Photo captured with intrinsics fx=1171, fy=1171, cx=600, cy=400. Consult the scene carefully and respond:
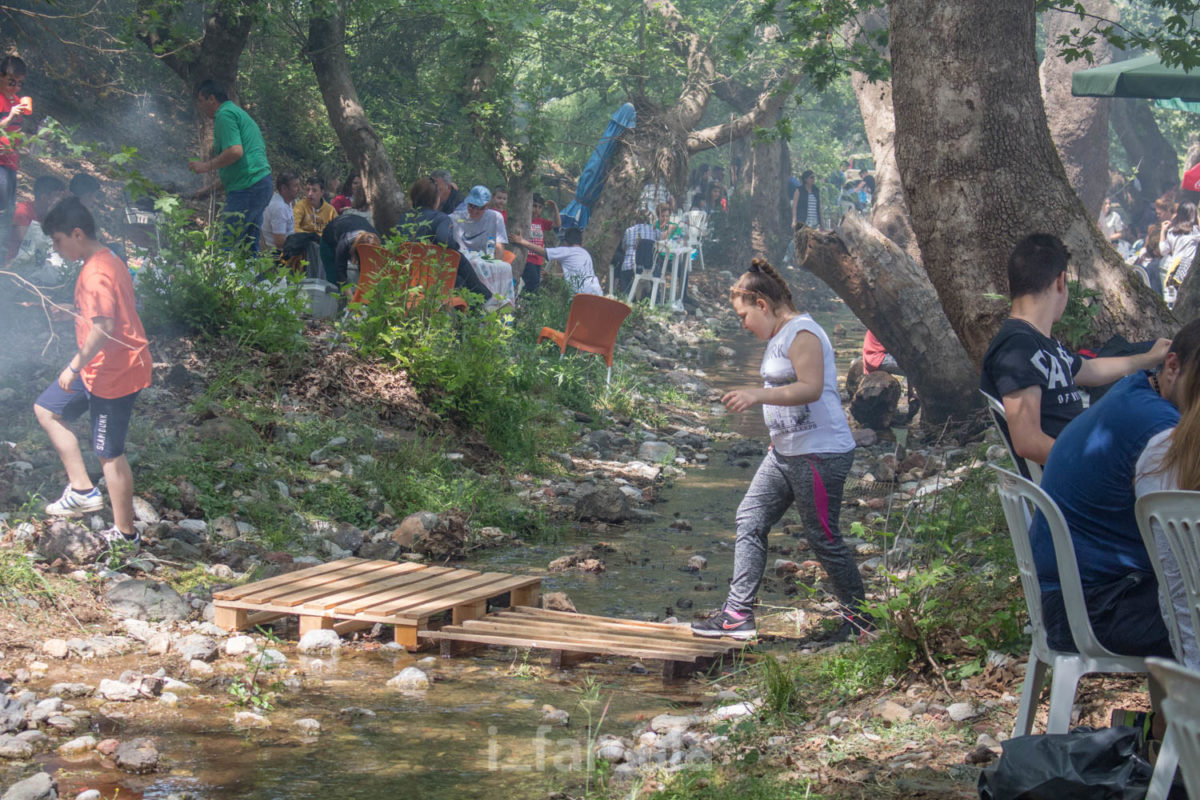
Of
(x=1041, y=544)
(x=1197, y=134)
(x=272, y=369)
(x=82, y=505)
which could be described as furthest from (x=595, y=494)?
(x=1197, y=134)

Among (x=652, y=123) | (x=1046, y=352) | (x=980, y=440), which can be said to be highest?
(x=652, y=123)

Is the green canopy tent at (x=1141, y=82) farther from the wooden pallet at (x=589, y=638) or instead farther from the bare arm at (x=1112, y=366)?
the wooden pallet at (x=589, y=638)

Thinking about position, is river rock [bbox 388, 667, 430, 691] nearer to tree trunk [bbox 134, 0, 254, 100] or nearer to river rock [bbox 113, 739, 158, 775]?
river rock [bbox 113, 739, 158, 775]

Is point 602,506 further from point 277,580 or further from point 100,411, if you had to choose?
point 100,411

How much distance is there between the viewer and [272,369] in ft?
26.0

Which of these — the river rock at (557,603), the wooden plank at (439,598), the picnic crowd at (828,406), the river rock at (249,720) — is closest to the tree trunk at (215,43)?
the picnic crowd at (828,406)

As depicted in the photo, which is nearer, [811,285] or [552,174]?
[552,174]

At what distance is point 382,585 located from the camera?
5.21 meters

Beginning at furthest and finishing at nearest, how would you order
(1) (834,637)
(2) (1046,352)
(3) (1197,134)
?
(3) (1197,134) < (1) (834,637) < (2) (1046,352)

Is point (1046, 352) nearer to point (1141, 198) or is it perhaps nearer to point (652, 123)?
point (652, 123)

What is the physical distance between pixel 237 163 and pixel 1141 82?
7.80m

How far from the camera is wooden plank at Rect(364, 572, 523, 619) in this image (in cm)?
483

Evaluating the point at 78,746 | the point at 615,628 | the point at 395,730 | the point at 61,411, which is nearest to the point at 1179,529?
the point at 395,730

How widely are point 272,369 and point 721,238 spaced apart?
1627cm
